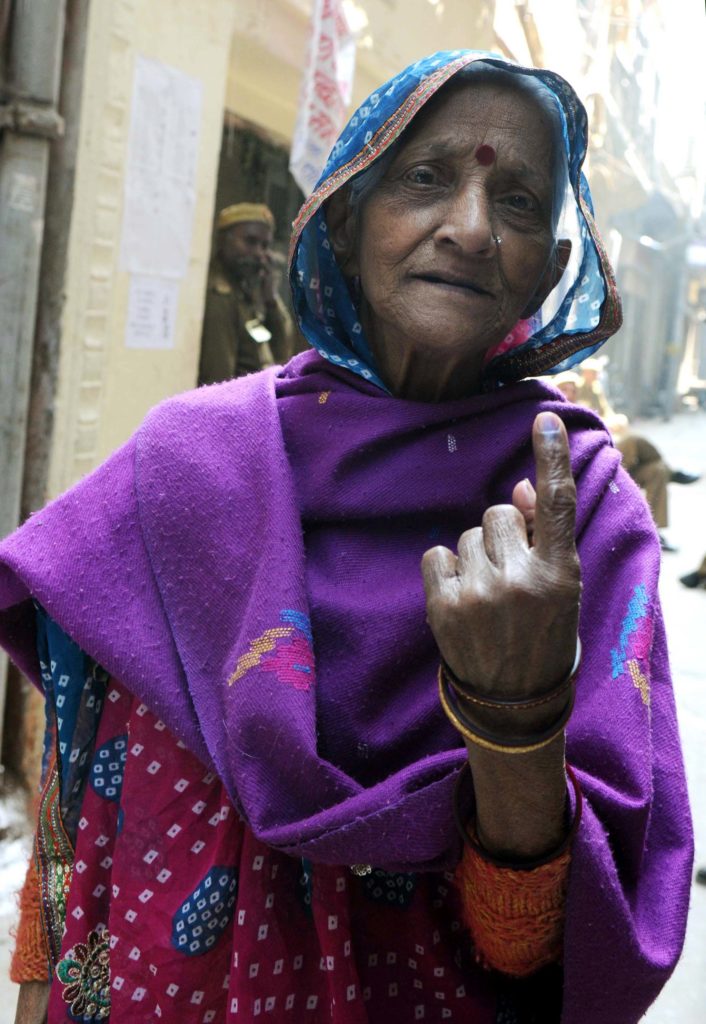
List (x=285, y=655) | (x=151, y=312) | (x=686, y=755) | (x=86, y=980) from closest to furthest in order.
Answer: (x=285, y=655)
(x=86, y=980)
(x=151, y=312)
(x=686, y=755)

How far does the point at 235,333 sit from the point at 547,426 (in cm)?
431

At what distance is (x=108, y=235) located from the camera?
12.2 ft

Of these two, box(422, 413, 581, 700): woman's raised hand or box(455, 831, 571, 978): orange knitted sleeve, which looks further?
box(455, 831, 571, 978): orange knitted sleeve

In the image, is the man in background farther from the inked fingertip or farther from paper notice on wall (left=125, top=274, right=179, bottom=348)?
the inked fingertip

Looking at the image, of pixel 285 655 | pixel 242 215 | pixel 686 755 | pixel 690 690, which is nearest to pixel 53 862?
pixel 285 655

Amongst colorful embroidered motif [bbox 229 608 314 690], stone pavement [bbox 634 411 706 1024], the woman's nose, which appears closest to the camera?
colorful embroidered motif [bbox 229 608 314 690]

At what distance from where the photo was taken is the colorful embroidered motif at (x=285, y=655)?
4.09ft

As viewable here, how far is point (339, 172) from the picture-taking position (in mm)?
1475

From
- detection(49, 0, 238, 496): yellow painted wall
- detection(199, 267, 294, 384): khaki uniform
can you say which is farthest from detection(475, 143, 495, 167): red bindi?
detection(199, 267, 294, 384): khaki uniform

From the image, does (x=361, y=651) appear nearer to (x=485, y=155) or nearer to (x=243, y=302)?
(x=485, y=155)

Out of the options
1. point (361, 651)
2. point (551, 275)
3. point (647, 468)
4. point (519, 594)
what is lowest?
point (647, 468)

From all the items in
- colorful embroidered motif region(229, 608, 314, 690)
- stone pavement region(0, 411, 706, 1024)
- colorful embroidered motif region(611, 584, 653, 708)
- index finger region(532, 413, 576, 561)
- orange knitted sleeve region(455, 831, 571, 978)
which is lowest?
stone pavement region(0, 411, 706, 1024)

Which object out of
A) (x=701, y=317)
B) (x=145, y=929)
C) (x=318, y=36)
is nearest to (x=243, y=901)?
(x=145, y=929)

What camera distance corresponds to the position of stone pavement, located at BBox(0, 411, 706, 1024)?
3.32m
